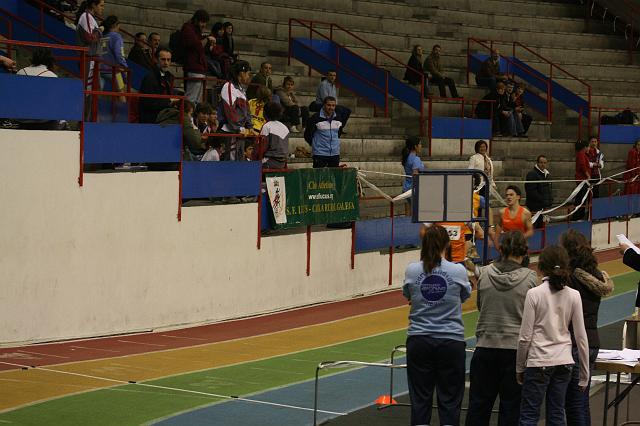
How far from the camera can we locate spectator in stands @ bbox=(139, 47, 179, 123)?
17.2 m

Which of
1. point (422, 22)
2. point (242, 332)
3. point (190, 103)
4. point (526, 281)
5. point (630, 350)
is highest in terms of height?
point (422, 22)

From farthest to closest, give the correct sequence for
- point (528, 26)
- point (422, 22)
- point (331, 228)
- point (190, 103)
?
point (528, 26)
point (422, 22)
point (331, 228)
point (190, 103)

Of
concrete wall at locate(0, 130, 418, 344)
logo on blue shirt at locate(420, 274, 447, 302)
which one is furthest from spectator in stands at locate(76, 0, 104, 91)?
logo on blue shirt at locate(420, 274, 447, 302)

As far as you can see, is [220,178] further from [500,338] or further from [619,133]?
[619,133]

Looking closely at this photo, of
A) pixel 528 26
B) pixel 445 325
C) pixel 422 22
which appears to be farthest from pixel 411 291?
pixel 528 26

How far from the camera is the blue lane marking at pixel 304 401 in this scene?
11.6 m

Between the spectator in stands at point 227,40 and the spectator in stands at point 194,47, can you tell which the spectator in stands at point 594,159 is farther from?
the spectator in stands at point 194,47

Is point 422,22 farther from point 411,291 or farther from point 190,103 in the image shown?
point 411,291

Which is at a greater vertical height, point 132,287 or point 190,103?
point 190,103

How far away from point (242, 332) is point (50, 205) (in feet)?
10.8

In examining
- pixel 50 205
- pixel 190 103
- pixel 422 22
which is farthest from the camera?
pixel 422 22

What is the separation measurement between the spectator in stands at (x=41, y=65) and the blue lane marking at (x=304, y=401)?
5281 mm

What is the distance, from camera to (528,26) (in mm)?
35531

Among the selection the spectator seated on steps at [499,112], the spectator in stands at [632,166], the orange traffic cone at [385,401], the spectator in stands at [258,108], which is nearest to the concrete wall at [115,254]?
the spectator in stands at [258,108]
